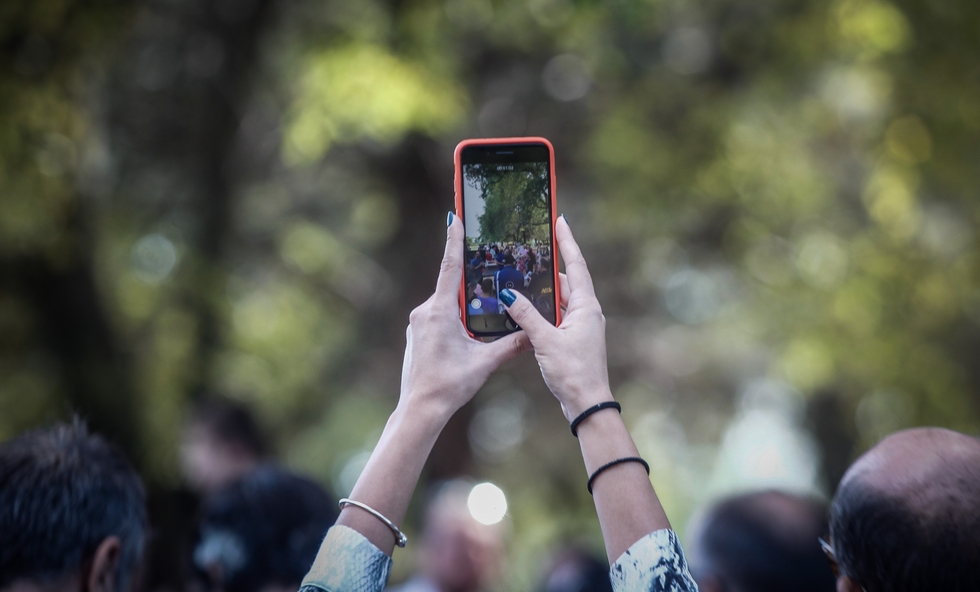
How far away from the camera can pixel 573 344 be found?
150 centimetres

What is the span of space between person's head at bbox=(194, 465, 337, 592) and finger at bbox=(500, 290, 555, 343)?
1.04 m

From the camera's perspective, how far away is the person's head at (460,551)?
151 inches

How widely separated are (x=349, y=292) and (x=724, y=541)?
712 centimetres

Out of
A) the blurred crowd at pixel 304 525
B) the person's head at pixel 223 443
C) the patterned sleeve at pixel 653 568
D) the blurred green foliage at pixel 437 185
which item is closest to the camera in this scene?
the patterned sleeve at pixel 653 568

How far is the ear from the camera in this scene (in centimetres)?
174

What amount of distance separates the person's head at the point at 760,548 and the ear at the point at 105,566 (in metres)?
1.56

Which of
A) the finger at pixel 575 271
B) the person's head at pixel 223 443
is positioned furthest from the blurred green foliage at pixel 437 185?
the finger at pixel 575 271

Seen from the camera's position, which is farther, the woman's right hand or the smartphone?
the smartphone

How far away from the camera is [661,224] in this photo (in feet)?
23.0

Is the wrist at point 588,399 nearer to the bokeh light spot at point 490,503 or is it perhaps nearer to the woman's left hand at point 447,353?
the woman's left hand at point 447,353

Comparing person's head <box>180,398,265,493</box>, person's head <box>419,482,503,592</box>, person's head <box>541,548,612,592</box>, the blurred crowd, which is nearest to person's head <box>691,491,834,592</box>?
the blurred crowd

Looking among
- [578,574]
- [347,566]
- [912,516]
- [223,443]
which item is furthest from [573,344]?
[223,443]

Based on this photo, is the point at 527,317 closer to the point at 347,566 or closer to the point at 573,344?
the point at 573,344

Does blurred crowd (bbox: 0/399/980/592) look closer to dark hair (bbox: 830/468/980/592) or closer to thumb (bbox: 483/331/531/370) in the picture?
dark hair (bbox: 830/468/980/592)
